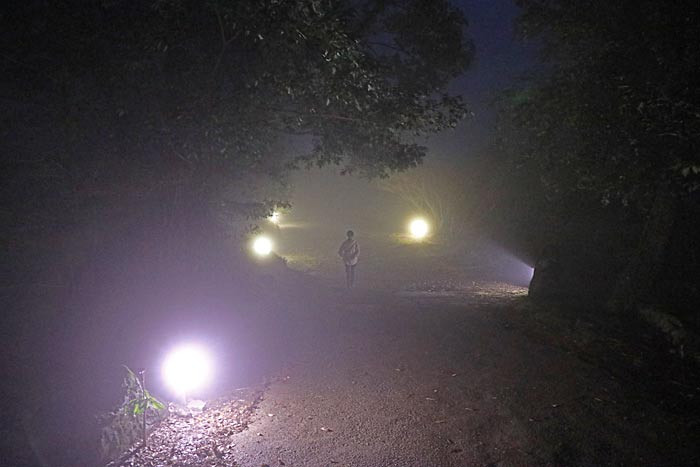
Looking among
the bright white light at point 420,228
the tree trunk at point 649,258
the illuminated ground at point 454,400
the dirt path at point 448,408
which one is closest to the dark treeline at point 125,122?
the illuminated ground at point 454,400

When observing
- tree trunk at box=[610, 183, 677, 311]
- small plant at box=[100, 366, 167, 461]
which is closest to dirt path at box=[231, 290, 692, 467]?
small plant at box=[100, 366, 167, 461]

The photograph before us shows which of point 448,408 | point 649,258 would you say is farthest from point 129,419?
point 649,258

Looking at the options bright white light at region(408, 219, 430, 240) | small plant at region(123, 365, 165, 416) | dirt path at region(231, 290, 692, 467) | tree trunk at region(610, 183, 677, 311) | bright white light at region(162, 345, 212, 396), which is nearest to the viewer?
dirt path at region(231, 290, 692, 467)

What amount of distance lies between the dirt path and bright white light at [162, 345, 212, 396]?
1198 mm

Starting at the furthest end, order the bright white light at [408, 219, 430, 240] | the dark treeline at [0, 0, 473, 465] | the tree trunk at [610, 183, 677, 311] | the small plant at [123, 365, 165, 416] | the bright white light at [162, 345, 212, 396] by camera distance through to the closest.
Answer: the bright white light at [408, 219, 430, 240] < the tree trunk at [610, 183, 677, 311] < the bright white light at [162, 345, 212, 396] < the dark treeline at [0, 0, 473, 465] < the small plant at [123, 365, 165, 416]

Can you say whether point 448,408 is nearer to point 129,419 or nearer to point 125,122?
point 129,419

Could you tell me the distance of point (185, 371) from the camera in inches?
289

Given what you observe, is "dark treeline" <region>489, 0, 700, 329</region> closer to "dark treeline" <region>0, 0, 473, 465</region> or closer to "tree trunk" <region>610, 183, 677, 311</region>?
"tree trunk" <region>610, 183, 677, 311</region>

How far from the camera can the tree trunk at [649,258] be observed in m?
9.30

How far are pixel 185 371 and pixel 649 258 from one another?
29.0 ft

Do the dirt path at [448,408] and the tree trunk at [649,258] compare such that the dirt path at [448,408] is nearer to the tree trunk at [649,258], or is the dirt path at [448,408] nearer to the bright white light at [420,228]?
the tree trunk at [649,258]

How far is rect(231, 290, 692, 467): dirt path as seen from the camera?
530 cm

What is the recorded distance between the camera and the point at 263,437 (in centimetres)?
602

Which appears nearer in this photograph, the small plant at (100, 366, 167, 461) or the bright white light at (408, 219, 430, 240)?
the small plant at (100, 366, 167, 461)
